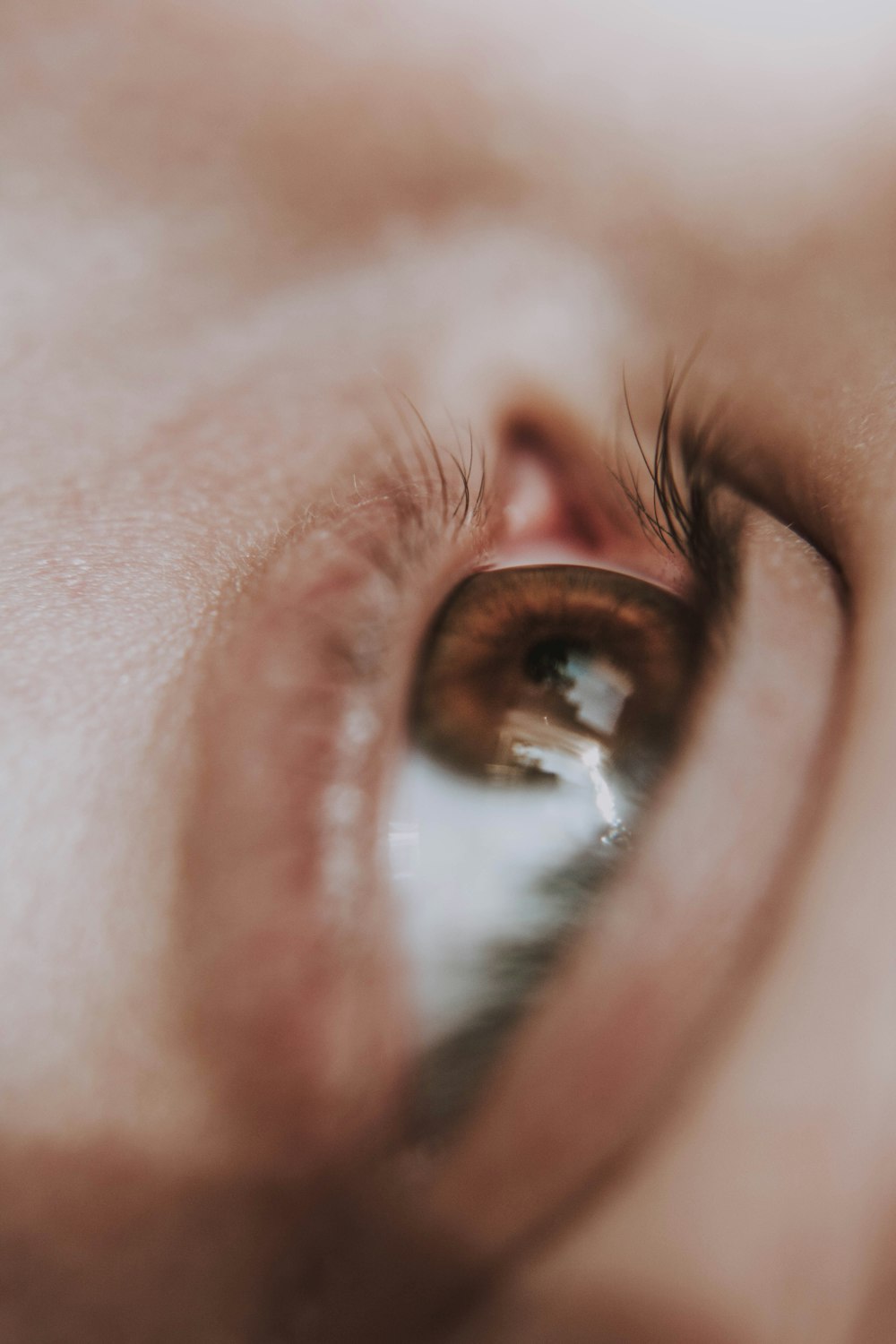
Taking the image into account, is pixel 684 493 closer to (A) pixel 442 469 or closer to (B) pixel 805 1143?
(A) pixel 442 469

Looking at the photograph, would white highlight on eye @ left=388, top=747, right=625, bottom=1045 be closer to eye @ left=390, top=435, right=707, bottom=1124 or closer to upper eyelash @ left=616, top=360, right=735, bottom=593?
eye @ left=390, top=435, right=707, bottom=1124

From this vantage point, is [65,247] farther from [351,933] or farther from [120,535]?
[351,933]

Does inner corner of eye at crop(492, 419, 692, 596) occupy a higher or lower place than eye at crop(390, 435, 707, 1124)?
higher

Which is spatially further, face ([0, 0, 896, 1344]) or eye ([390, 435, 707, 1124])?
eye ([390, 435, 707, 1124])

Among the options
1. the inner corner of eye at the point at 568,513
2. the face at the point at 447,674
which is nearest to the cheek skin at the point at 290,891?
the face at the point at 447,674

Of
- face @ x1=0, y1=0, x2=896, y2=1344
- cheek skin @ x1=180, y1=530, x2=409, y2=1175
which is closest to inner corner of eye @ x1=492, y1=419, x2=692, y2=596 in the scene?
face @ x1=0, y1=0, x2=896, y2=1344

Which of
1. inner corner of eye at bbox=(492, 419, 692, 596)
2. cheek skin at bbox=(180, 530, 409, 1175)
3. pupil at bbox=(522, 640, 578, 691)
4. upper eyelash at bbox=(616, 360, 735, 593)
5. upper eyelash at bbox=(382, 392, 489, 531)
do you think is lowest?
cheek skin at bbox=(180, 530, 409, 1175)

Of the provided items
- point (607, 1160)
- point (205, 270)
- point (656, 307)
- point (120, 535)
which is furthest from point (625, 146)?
point (607, 1160)
